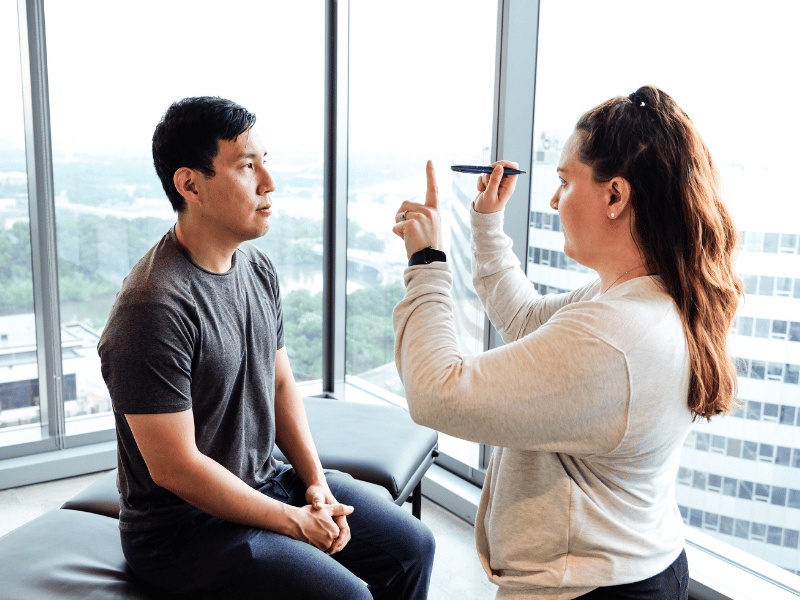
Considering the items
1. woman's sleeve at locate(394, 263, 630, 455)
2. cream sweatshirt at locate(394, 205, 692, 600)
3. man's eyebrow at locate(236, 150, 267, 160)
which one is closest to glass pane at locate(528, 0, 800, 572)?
cream sweatshirt at locate(394, 205, 692, 600)

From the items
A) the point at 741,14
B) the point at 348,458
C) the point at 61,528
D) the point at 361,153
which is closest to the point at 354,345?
the point at 361,153

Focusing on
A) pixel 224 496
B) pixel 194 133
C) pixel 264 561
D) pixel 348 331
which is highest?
pixel 194 133

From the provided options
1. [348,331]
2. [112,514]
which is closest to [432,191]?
[112,514]

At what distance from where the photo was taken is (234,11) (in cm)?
300

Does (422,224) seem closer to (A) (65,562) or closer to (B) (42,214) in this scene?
(A) (65,562)

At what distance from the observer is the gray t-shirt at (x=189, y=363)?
1239mm

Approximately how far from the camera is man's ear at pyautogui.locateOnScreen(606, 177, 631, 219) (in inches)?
36.6

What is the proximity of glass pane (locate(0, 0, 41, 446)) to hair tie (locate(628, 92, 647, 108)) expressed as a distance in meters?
2.52

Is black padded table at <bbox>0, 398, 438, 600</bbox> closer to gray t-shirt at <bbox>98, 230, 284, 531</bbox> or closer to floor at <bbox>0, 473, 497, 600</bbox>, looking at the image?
gray t-shirt at <bbox>98, 230, 284, 531</bbox>

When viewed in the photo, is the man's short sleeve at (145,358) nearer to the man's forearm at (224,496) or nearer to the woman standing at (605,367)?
the man's forearm at (224,496)

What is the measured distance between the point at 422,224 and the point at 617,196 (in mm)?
297

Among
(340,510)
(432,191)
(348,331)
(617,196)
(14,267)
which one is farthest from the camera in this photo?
(348,331)

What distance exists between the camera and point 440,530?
7.89ft

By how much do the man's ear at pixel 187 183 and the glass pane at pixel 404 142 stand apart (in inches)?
41.3
